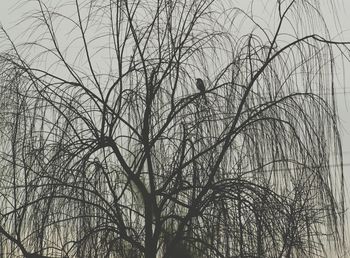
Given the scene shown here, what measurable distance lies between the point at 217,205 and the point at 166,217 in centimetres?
17

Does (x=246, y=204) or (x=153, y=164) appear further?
(x=153, y=164)

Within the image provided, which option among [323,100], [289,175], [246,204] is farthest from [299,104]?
[246,204]

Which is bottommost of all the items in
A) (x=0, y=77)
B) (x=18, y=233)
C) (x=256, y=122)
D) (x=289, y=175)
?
(x=18, y=233)

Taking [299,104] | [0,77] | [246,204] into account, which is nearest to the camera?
[246,204]

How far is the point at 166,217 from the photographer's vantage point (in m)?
2.51

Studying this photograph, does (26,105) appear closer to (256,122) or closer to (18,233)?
(18,233)

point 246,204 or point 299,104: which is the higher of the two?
point 299,104

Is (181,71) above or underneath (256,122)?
above

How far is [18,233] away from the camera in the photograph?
2547 millimetres

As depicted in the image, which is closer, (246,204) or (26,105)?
(246,204)

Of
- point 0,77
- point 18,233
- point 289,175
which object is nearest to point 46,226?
point 18,233

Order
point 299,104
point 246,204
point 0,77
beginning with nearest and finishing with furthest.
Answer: point 246,204
point 299,104
point 0,77

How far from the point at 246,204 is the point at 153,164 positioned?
0.41m

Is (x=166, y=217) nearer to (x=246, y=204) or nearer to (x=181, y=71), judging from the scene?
(x=246, y=204)
